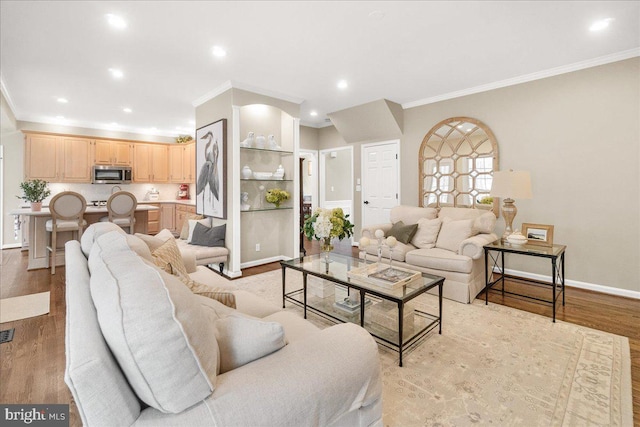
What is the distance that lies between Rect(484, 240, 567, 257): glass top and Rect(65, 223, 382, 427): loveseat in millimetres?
2449

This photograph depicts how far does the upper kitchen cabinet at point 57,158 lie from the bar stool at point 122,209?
8.04ft

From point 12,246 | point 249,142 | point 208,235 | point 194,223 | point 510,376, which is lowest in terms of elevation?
point 510,376

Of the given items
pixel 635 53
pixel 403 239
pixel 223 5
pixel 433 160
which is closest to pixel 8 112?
pixel 223 5

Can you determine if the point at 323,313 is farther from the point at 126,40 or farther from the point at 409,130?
the point at 409,130

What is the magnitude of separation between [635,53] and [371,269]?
3692mm

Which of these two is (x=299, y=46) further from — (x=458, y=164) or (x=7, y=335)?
(x=7, y=335)

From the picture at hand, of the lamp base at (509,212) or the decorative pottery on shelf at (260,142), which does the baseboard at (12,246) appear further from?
the lamp base at (509,212)

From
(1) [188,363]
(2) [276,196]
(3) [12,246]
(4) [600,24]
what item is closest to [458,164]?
(4) [600,24]

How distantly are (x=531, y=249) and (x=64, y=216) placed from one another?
5.89 metres

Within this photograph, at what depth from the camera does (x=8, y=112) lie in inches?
196

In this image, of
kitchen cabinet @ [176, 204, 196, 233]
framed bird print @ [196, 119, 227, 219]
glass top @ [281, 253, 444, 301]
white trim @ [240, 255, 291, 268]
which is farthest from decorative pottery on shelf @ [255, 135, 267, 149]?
kitchen cabinet @ [176, 204, 196, 233]

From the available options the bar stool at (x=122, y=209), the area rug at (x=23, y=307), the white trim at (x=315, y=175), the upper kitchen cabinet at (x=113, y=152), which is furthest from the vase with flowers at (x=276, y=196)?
the upper kitchen cabinet at (x=113, y=152)

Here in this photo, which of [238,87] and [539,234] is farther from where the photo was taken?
[238,87]

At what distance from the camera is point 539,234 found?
10.9ft
